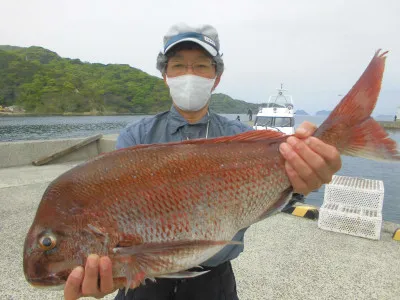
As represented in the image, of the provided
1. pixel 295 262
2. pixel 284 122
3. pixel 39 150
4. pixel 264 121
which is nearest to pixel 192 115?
pixel 295 262

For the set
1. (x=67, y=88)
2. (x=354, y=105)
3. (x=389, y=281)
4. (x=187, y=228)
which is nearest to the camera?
(x=187, y=228)

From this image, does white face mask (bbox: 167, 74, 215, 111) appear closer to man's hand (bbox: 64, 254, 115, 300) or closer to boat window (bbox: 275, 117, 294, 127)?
man's hand (bbox: 64, 254, 115, 300)

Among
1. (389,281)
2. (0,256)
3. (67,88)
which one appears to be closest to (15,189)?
(0,256)

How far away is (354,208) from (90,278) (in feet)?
17.7

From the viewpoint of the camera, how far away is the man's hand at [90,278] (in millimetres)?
1469

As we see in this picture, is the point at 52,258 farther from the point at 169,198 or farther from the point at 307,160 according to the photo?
the point at 307,160

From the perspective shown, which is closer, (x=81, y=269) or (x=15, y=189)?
(x=81, y=269)

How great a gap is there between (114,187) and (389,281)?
399 cm

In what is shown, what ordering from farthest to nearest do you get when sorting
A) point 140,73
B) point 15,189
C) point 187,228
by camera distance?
1. point 140,73
2. point 15,189
3. point 187,228

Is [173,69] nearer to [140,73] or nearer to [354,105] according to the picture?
[354,105]

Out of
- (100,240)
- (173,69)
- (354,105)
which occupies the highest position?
(173,69)

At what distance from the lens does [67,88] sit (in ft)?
265

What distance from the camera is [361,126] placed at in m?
1.73

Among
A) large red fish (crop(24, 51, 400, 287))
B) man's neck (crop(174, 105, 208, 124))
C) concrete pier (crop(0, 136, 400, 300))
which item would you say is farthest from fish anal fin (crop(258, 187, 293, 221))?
concrete pier (crop(0, 136, 400, 300))
